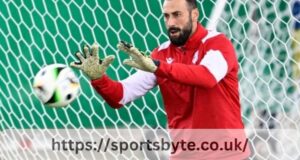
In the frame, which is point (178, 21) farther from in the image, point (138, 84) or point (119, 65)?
point (119, 65)

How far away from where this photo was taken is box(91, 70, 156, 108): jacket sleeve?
2.88 m

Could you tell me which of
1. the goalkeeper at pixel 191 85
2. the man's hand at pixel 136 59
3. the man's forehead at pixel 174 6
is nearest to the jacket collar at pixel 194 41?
the goalkeeper at pixel 191 85

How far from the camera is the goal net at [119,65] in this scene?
4.26 meters

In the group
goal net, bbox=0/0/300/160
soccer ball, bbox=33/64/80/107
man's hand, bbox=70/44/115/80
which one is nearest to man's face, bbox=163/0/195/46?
man's hand, bbox=70/44/115/80

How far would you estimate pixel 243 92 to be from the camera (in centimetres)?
440

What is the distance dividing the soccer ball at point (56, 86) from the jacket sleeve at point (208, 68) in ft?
1.39

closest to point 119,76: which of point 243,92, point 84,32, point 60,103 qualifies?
point 84,32

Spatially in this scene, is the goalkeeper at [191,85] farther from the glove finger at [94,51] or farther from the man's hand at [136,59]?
the man's hand at [136,59]

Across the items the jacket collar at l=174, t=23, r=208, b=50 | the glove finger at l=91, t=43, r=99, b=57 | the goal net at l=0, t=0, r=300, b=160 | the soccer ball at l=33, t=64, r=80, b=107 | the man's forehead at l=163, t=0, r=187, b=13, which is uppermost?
the man's forehead at l=163, t=0, r=187, b=13

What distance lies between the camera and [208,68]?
2.77 m

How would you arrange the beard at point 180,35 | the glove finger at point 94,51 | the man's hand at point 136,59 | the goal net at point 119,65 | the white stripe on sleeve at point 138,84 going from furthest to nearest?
the goal net at point 119,65 → the white stripe on sleeve at point 138,84 → the beard at point 180,35 → the glove finger at point 94,51 → the man's hand at point 136,59

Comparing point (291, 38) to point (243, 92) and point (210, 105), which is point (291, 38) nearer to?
point (243, 92)

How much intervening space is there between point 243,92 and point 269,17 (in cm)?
43

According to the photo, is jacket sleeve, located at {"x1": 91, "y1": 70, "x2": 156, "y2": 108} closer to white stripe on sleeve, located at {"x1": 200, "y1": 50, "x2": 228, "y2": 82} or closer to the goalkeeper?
the goalkeeper
